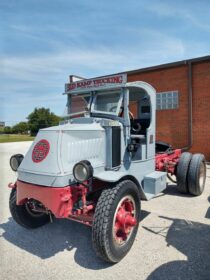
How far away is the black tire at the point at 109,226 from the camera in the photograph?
3.10m

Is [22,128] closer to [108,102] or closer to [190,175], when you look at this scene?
[190,175]

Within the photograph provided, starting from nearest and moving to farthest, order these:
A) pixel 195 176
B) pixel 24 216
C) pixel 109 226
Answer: pixel 109 226
pixel 24 216
pixel 195 176

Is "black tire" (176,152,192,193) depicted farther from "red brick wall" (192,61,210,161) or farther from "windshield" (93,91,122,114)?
"red brick wall" (192,61,210,161)

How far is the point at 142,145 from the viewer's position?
4680mm

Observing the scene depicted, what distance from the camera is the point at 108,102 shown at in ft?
14.8

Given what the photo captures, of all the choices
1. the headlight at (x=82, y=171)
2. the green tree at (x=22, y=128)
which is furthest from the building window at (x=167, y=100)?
the green tree at (x=22, y=128)

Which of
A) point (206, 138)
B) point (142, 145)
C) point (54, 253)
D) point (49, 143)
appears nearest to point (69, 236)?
point (54, 253)

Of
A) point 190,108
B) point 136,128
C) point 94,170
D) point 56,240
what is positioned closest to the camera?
point 94,170

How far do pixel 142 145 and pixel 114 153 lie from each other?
0.82 metres

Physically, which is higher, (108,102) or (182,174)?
(108,102)

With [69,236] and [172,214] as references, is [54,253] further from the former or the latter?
Answer: [172,214]

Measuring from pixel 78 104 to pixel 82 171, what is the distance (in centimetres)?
202

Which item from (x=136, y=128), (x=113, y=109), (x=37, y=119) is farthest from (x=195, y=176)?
(x=37, y=119)

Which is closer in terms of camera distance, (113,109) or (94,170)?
(94,170)
